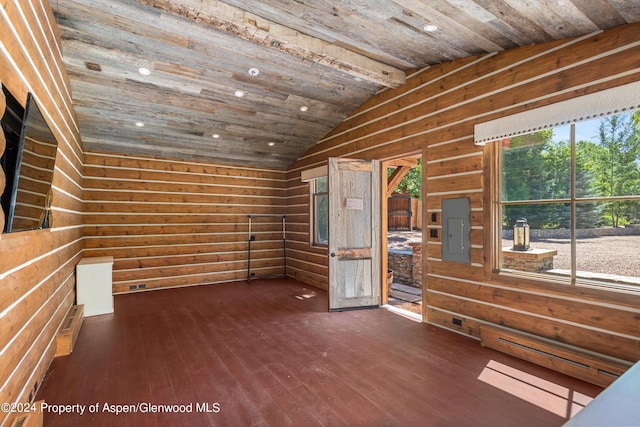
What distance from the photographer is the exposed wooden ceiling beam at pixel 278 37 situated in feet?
8.75

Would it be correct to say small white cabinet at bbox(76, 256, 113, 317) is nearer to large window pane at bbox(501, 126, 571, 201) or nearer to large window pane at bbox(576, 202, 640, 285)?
large window pane at bbox(501, 126, 571, 201)

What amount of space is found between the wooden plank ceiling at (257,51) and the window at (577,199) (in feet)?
3.03

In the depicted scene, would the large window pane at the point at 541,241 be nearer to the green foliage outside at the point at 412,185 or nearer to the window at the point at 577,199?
the window at the point at 577,199

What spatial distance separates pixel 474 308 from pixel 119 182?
6.07 meters

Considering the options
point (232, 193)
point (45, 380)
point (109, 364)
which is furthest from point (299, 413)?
point (232, 193)

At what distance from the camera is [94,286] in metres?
4.38

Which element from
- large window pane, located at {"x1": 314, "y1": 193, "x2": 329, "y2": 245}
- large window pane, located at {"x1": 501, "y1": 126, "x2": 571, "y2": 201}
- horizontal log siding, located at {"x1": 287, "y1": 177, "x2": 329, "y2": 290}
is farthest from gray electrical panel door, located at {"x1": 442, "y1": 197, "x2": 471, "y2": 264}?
large window pane, located at {"x1": 314, "y1": 193, "x2": 329, "y2": 245}

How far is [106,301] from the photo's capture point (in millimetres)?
4422

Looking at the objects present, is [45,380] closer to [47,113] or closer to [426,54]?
[47,113]

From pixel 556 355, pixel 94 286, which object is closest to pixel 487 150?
pixel 556 355

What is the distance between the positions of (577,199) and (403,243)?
598cm

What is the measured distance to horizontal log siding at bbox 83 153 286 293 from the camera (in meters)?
5.54

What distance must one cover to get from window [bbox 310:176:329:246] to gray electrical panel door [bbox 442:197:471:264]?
2.84 m

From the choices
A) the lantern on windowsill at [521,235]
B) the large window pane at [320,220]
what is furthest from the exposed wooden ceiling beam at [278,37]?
the large window pane at [320,220]
